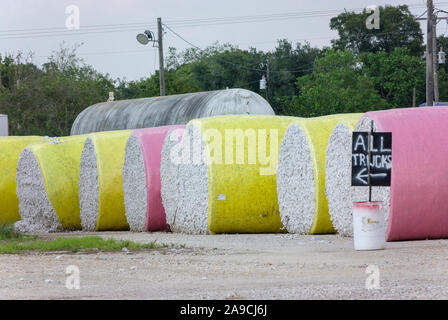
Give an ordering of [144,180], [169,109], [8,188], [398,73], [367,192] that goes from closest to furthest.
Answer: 1. [367,192]
2. [144,180]
3. [8,188]
4. [169,109]
5. [398,73]

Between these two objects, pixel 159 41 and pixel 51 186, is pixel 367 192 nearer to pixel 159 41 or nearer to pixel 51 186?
pixel 51 186

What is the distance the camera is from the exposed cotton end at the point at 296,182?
51.1ft

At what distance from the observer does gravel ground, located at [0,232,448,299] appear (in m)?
8.99

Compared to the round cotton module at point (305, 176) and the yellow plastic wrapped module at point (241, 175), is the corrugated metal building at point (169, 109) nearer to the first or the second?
the yellow plastic wrapped module at point (241, 175)

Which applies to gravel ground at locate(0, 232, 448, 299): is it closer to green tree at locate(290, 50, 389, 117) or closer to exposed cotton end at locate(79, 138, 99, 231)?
exposed cotton end at locate(79, 138, 99, 231)

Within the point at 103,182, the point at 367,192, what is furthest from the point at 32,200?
the point at 367,192

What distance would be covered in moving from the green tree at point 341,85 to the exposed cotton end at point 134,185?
110 ft

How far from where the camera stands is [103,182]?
63.9ft

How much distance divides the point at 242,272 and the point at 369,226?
2606 mm

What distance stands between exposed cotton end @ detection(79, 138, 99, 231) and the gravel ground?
17.9 feet

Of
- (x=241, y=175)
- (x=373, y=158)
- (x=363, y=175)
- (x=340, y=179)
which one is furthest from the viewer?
(x=241, y=175)

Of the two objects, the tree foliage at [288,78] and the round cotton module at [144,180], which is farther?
the tree foliage at [288,78]

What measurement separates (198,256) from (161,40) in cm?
3265

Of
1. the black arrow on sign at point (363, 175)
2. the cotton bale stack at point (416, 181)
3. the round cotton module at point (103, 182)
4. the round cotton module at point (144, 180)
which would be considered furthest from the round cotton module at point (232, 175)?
the black arrow on sign at point (363, 175)
